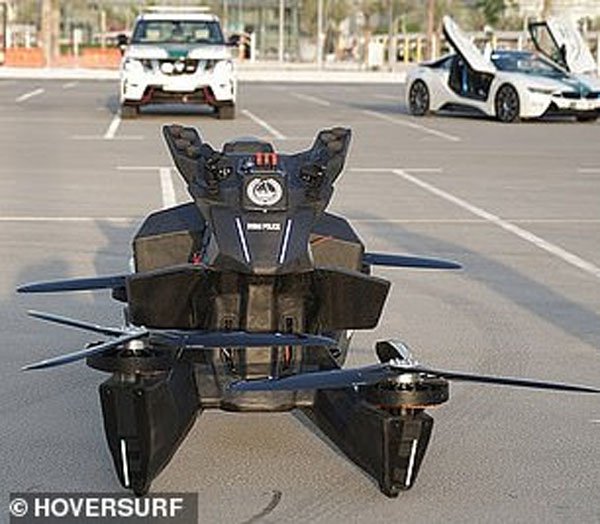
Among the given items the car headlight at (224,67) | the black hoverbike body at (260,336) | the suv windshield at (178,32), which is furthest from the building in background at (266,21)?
the black hoverbike body at (260,336)

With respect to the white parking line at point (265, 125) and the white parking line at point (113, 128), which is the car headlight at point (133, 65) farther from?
the white parking line at point (265, 125)

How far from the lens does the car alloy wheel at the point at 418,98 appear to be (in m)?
28.0

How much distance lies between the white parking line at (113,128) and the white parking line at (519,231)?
21.9 ft

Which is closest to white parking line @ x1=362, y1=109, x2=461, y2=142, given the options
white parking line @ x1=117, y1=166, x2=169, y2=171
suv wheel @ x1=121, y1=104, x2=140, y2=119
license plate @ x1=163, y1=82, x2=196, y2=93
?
license plate @ x1=163, y1=82, x2=196, y2=93

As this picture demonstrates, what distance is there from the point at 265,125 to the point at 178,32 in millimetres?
2813

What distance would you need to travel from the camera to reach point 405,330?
8.10 metres

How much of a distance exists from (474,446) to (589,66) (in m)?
22.0

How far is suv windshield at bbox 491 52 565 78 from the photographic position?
26.5m

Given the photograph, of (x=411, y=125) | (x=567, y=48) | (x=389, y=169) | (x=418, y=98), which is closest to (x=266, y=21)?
(x=418, y=98)

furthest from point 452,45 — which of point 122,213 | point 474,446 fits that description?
point 474,446

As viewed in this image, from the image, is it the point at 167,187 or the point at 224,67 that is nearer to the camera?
the point at 167,187

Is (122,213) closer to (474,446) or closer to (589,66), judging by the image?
(474,446)

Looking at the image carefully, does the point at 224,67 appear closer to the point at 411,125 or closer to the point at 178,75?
the point at 178,75
